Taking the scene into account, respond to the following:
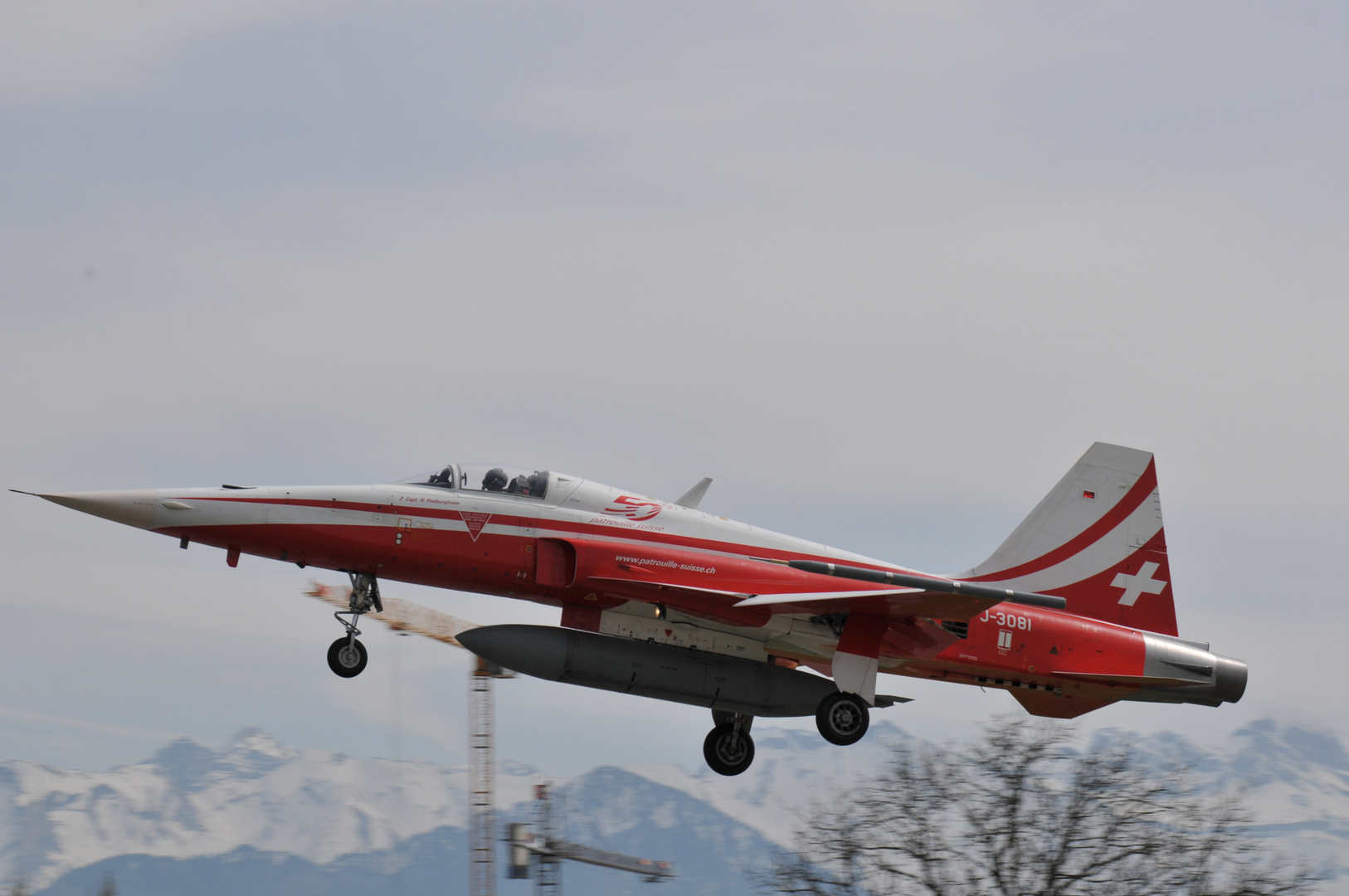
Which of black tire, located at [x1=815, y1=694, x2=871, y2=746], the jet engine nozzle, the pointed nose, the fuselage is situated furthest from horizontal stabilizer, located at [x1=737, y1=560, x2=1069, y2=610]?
the pointed nose

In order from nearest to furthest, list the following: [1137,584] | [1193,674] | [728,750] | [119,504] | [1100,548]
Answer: [119,504]
[1193,674]
[728,750]
[1137,584]
[1100,548]

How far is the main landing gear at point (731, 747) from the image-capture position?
24.0 m

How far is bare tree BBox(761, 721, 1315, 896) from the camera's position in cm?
Answer: 2411

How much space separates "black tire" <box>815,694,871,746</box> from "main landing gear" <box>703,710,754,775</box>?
2.48 m

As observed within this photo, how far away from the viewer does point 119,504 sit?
1920 centimetres

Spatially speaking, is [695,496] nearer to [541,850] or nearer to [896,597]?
[896,597]

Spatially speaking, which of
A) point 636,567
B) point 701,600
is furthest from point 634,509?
point 701,600

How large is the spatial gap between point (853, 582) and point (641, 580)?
3.80 m

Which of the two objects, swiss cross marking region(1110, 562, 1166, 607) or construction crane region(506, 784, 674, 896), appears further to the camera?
construction crane region(506, 784, 674, 896)

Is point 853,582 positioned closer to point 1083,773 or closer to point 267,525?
point 1083,773

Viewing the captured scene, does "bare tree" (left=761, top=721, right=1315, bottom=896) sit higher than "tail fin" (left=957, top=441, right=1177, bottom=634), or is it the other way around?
"tail fin" (left=957, top=441, right=1177, bottom=634)

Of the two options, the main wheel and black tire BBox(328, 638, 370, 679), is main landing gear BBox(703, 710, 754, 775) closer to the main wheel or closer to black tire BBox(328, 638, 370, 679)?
the main wheel

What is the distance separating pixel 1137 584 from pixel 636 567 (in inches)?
372

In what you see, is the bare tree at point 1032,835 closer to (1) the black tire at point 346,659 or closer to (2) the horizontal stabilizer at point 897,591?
(2) the horizontal stabilizer at point 897,591
